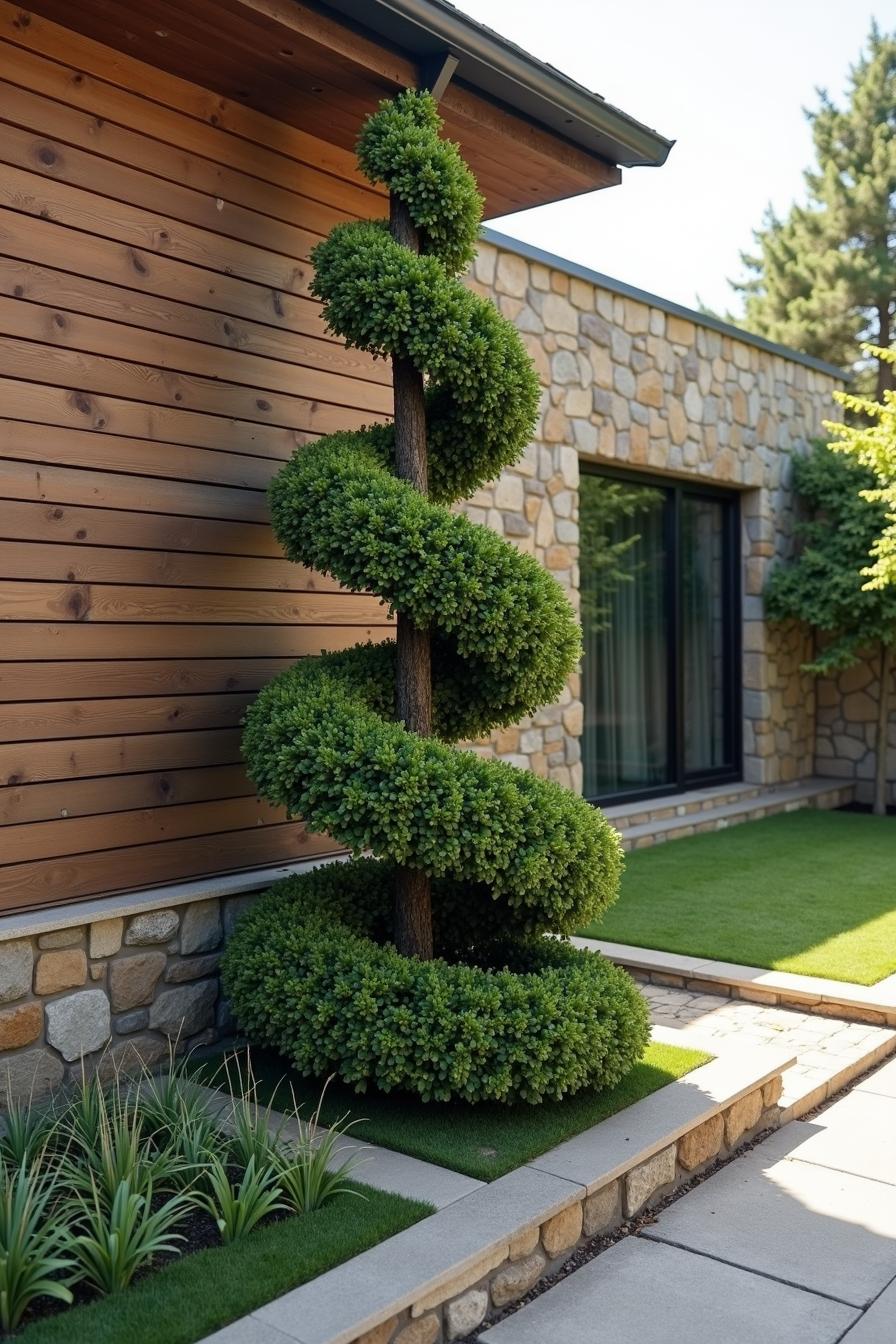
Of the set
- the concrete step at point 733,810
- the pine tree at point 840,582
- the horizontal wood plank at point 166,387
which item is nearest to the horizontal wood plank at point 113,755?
the horizontal wood plank at point 166,387

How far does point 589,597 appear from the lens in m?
8.05

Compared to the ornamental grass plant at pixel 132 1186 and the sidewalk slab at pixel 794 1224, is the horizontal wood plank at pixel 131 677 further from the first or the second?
the sidewalk slab at pixel 794 1224

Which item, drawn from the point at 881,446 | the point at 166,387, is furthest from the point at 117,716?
the point at 881,446

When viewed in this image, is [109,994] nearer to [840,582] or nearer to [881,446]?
[881,446]

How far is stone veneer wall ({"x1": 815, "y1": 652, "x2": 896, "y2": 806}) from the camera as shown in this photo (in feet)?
32.4

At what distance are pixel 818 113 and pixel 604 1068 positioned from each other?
63.3 ft

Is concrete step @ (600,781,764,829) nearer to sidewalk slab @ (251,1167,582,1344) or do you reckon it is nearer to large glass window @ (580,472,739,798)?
large glass window @ (580,472,739,798)

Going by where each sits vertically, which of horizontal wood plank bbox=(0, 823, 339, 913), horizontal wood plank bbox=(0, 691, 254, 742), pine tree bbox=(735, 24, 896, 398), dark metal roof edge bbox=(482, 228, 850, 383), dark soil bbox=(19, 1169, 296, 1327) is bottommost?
dark soil bbox=(19, 1169, 296, 1327)

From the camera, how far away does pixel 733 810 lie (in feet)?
28.2

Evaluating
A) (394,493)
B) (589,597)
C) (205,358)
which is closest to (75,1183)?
(394,493)

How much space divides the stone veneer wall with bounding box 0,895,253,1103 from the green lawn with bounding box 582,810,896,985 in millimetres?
2217

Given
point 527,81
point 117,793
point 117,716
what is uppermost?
point 527,81

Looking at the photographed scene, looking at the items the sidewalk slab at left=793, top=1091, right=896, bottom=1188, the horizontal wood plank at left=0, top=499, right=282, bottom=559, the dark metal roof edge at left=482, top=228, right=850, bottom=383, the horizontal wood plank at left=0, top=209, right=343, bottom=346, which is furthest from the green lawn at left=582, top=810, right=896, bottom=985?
the dark metal roof edge at left=482, top=228, right=850, bottom=383

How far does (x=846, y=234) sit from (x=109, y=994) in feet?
61.9
